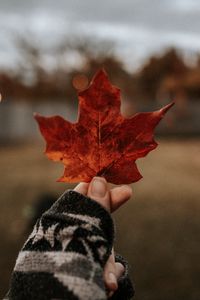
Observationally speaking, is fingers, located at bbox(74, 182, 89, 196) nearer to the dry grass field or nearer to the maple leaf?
the maple leaf

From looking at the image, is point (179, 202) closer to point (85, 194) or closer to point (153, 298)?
point (153, 298)

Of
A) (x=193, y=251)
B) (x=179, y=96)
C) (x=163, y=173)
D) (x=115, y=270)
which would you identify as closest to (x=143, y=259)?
(x=193, y=251)

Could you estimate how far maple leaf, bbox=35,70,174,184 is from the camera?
971mm

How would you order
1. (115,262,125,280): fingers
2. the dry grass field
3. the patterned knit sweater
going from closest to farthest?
the patterned knit sweater
(115,262,125,280): fingers
the dry grass field

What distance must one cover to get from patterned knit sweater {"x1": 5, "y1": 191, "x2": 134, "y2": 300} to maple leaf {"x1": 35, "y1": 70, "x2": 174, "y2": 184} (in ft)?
0.27

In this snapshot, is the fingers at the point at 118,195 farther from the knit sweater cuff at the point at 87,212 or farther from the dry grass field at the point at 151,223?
the dry grass field at the point at 151,223

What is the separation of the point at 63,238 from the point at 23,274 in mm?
97

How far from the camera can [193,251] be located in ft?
22.6

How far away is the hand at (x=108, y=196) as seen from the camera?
0.94 m

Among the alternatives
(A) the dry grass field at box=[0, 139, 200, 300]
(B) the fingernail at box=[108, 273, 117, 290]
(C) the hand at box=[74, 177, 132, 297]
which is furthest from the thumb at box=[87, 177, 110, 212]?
(A) the dry grass field at box=[0, 139, 200, 300]

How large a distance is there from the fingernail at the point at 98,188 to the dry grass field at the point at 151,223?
467cm

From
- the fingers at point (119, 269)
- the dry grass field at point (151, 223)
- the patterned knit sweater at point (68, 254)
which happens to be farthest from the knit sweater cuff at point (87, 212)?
the dry grass field at point (151, 223)

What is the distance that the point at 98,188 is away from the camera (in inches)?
37.6

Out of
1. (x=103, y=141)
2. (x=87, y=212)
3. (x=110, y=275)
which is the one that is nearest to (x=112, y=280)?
(x=110, y=275)
